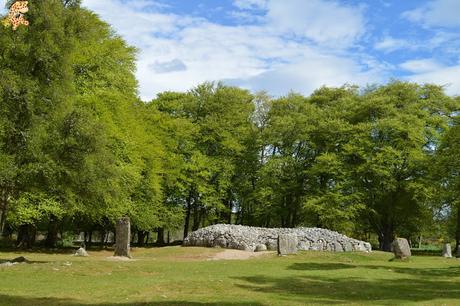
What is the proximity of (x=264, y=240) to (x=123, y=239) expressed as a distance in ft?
43.9

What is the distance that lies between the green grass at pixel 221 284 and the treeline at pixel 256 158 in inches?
192

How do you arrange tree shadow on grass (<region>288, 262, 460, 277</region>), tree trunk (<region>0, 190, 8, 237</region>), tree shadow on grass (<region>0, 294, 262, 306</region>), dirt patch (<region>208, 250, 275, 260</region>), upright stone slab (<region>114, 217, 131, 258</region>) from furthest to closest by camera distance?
1. dirt patch (<region>208, 250, 275, 260</region>)
2. upright stone slab (<region>114, 217, 131, 258</region>)
3. tree shadow on grass (<region>288, 262, 460, 277</region>)
4. tree trunk (<region>0, 190, 8, 237</region>)
5. tree shadow on grass (<region>0, 294, 262, 306</region>)

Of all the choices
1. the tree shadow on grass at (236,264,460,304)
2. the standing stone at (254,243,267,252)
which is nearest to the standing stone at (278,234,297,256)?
the standing stone at (254,243,267,252)

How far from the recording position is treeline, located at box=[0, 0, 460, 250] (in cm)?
3556

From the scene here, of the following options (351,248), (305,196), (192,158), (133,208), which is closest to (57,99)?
(133,208)

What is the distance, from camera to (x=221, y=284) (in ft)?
57.5

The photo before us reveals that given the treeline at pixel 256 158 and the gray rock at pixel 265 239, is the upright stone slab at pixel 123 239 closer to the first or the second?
the treeline at pixel 256 158

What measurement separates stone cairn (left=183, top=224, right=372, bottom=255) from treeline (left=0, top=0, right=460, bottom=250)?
17.8 feet

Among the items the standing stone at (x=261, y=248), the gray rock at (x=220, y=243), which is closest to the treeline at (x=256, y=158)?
the gray rock at (x=220, y=243)

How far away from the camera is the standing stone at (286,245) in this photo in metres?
32.8

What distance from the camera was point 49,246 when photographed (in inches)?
1549

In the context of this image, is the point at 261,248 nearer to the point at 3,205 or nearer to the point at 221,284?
the point at 3,205

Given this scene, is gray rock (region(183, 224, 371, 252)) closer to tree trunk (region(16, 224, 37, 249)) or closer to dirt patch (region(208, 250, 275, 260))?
dirt patch (region(208, 250, 275, 260))

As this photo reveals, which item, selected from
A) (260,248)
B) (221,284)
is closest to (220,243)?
(260,248)
